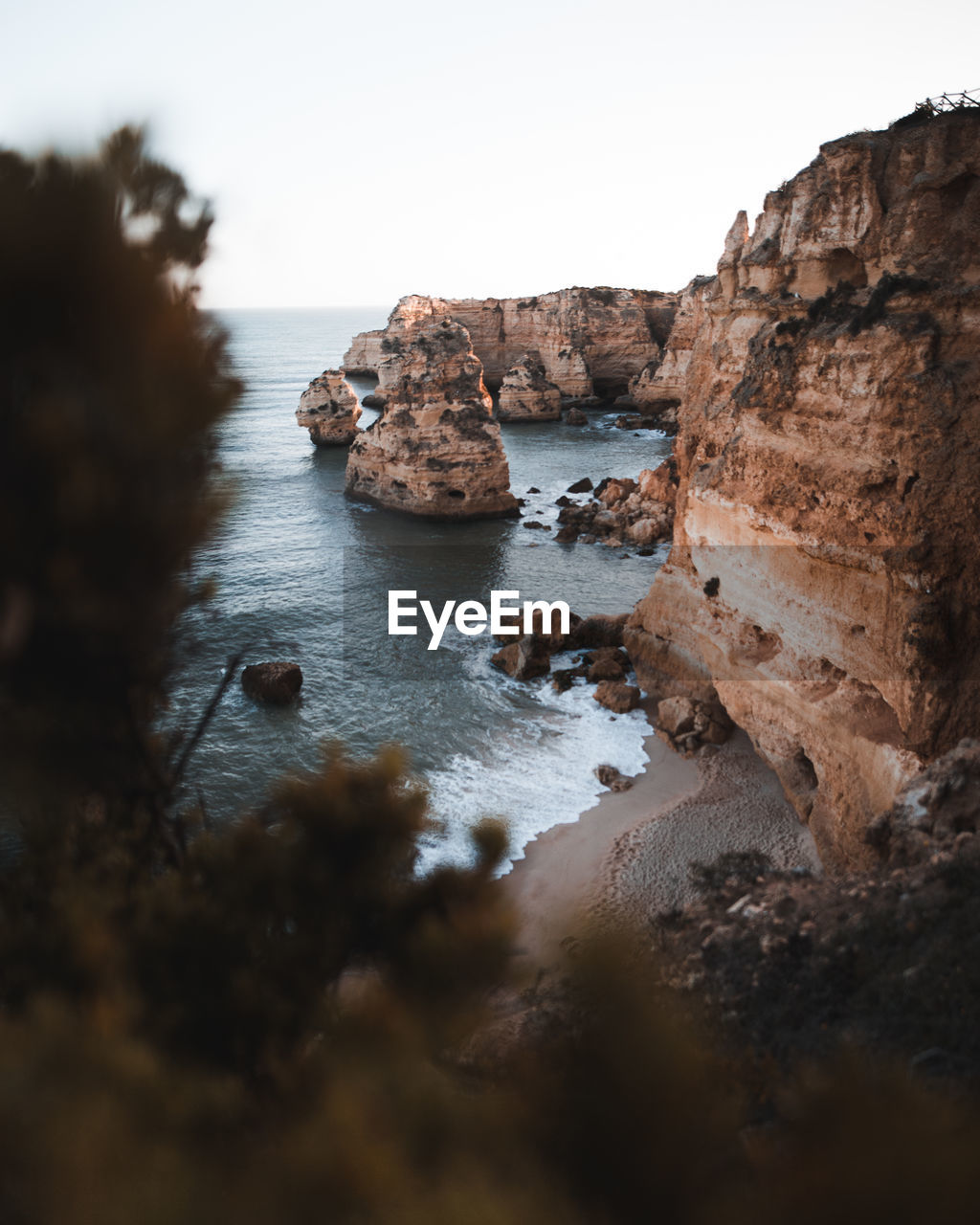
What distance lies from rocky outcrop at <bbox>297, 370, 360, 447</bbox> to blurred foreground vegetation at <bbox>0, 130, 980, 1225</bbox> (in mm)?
47457

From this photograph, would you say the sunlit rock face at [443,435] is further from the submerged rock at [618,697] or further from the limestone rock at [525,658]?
the submerged rock at [618,697]

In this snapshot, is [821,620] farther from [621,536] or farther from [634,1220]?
[621,536]

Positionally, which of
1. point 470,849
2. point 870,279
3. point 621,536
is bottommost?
point 470,849

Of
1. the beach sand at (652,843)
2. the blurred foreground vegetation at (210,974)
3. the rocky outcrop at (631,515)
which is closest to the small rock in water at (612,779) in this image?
the beach sand at (652,843)

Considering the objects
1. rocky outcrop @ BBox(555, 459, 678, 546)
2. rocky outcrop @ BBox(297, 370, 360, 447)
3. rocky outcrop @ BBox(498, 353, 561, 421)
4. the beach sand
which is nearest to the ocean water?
the beach sand

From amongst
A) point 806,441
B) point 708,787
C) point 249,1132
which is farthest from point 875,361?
point 249,1132

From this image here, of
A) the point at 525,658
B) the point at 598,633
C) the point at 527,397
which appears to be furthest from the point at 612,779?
the point at 527,397

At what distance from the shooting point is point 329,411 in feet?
167

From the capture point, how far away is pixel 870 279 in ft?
42.3

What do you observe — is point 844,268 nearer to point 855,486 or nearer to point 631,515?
point 855,486

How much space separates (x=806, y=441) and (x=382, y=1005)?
10458 mm

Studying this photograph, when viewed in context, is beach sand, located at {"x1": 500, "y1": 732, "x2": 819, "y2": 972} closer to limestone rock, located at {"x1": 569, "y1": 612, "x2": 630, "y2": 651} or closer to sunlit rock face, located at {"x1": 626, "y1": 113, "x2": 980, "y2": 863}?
sunlit rock face, located at {"x1": 626, "y1": 113, "x2": 980, "y2": 863}

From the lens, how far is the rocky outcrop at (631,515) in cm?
3322

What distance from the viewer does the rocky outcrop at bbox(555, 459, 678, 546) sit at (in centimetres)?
3322
